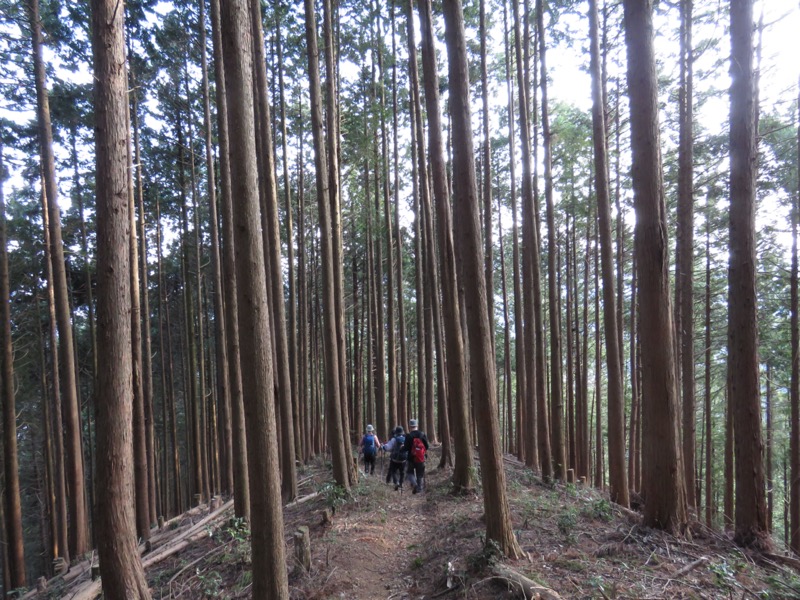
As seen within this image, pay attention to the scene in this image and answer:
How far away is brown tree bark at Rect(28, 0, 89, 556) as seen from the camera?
9219 millimetres

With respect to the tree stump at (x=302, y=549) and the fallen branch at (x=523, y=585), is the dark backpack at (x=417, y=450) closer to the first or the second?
the tree stump at (x=302, y=549)

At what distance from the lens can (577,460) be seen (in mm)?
14914

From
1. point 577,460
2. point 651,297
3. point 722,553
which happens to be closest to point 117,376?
point 651,297

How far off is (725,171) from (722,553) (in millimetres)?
9627

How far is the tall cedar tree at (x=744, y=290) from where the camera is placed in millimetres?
5031

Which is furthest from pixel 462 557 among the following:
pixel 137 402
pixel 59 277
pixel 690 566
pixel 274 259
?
pixel 59 277

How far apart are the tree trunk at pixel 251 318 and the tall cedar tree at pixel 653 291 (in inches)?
167

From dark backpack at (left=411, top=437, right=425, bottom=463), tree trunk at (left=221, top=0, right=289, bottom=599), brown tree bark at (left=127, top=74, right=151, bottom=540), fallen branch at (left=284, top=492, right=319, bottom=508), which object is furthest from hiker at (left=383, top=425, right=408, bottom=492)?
tree trunk at (left=221, top=0, right=289, bottom=599)

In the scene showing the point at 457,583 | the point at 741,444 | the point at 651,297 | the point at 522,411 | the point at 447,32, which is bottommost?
the point at 522,411

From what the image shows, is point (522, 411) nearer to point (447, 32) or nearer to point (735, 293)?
point (735, 293)

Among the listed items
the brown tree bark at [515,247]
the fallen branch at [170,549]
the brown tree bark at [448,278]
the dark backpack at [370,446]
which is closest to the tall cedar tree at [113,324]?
the fallen branch at [170,549]

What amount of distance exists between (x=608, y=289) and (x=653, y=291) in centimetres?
312

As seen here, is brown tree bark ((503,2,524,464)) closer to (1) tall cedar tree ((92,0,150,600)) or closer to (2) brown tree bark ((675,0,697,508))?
(2) brown tree bark ((675,0,697,508))

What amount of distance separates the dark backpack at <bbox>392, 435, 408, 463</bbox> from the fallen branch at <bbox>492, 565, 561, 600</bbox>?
17.4 ft
